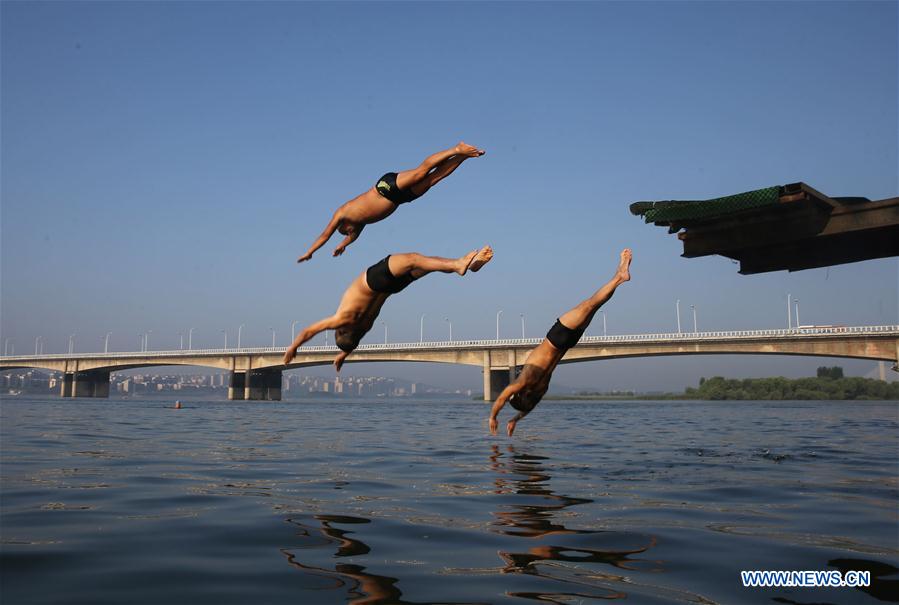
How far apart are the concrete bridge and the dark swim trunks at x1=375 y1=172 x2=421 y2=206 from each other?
121014mm

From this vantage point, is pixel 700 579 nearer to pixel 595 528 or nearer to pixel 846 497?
pixel 595 528

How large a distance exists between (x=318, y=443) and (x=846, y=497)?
86.7ft

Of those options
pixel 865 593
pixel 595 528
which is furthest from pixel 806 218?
pixel 595 528

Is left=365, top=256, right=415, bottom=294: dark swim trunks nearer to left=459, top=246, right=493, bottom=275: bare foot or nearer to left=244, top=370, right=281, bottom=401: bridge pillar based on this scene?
left=459, top=246, right=493, bottom=275: bare foot

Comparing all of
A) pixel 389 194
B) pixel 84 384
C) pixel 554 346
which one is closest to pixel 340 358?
pixel 389 194

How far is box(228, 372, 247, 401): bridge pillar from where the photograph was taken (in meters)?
185

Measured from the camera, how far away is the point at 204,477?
2145 centimetres

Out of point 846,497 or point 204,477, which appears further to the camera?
point 204,477

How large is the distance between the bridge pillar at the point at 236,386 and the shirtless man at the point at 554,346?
7149 inches

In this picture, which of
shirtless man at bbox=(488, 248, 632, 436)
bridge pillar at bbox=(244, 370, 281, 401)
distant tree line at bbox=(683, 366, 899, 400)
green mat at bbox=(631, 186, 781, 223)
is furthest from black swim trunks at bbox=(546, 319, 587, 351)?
distant tree line at bbox=(683, 366, 899, 400)

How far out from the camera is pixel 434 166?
7504mm

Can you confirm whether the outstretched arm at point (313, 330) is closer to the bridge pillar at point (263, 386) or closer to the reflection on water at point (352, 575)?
the reflection on water at point (352, 575)

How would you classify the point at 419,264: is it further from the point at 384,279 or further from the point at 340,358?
the point at 340,358

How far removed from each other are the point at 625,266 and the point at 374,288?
4568 millimetres
